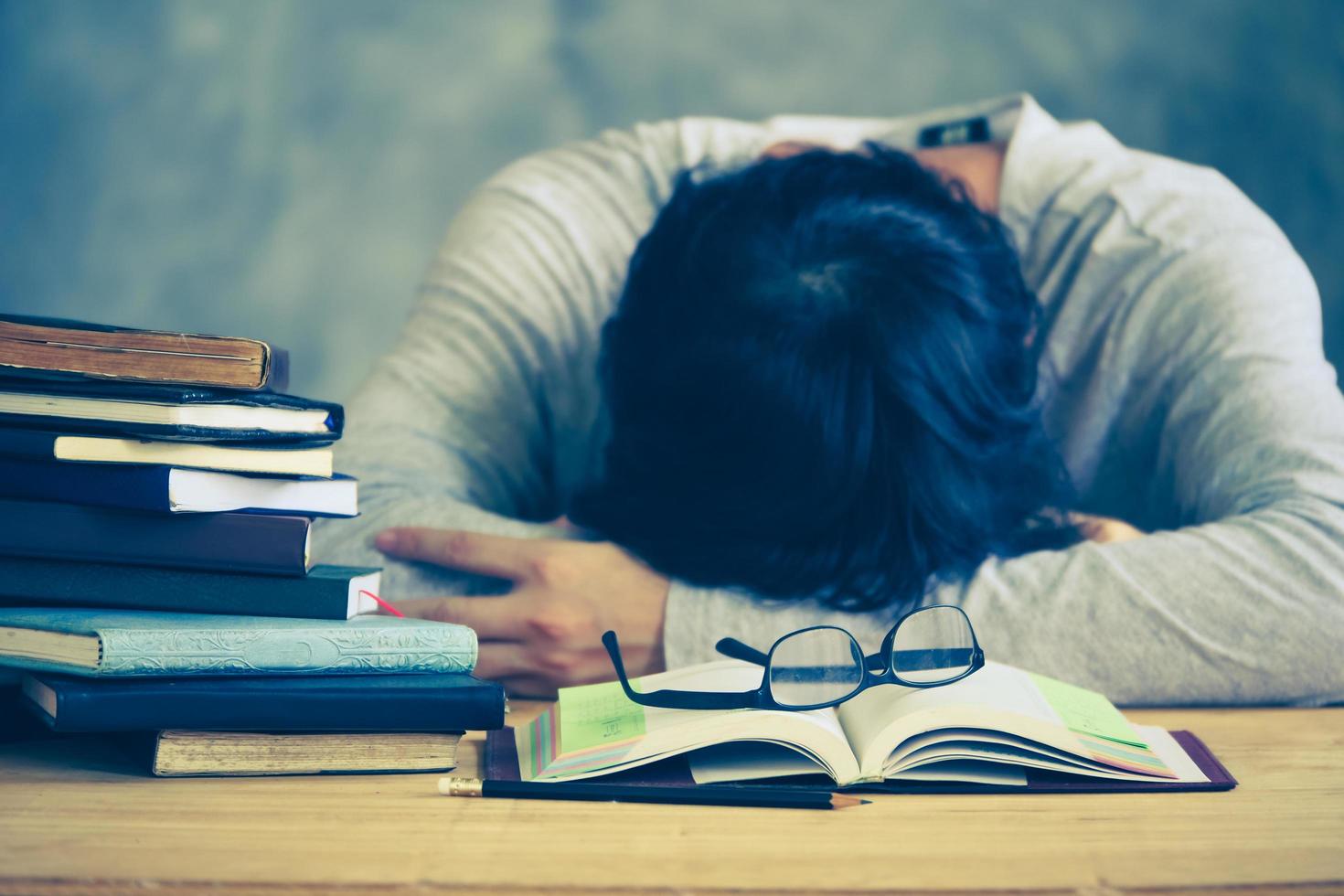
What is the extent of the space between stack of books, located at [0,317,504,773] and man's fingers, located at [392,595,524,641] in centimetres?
19

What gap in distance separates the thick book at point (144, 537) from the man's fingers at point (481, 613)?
23 centimetres

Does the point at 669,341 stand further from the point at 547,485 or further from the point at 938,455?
the point at 547,485

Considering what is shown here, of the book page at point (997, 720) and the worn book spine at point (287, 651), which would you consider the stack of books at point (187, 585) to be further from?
the book page at point (997, 720)

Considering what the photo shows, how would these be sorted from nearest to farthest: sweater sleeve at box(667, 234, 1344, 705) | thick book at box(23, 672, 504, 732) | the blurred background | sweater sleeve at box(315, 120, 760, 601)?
thick book at box(23, 672, 504, 732) < sweater sleeve at box(667, 234, 1344, 705) < sweater sleeve at box(315, 120, 760, 601) < the blurred background

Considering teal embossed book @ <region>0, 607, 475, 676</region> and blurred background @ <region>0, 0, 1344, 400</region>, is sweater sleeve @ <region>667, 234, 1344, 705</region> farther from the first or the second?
blurred background @ <region>0, 0, 1344, 400</region>

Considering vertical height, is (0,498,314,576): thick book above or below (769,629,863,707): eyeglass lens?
above

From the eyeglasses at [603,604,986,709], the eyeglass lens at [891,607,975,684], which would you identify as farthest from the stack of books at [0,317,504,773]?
the eyeglass lens at [891,607,975,684]

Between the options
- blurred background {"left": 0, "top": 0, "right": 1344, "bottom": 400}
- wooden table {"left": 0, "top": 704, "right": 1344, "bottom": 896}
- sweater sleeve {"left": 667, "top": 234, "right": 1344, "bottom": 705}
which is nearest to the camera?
wooden table {"left": 0, "top": 704, "right": 1344, "bottom": 896}

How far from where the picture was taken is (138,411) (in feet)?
2.02

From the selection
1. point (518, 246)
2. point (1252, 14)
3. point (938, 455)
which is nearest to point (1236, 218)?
point (938, 455)

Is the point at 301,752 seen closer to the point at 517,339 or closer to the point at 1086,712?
the point at 1086,712

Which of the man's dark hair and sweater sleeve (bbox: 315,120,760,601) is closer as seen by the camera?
the man's dark hair

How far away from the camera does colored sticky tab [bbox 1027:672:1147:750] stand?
633 mm

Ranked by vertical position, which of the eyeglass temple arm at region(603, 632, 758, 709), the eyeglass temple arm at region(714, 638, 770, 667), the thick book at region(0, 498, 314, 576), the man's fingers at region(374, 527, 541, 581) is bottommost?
the man's fingers at region(374, 527, 541, 581)
